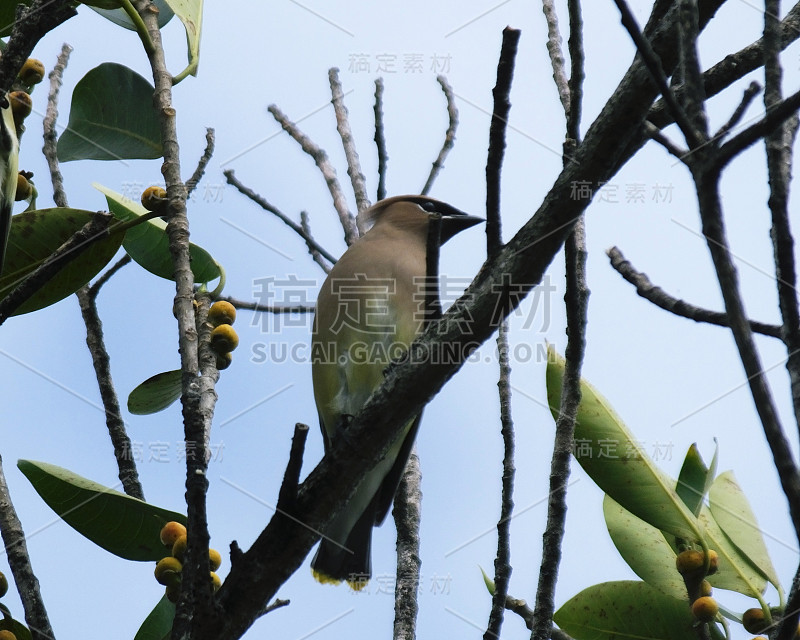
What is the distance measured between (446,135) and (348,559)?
62.6 inches

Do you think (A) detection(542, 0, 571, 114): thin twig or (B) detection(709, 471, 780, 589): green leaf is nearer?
(B) detection(709, 471, 780, 589): green leaf

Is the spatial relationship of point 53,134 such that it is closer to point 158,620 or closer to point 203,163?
point 203,163

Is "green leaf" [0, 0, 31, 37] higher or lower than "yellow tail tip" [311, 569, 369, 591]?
higher

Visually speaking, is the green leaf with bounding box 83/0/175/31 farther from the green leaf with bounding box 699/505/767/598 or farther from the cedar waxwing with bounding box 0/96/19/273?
the green leaf with bounding box 699/505/767/598

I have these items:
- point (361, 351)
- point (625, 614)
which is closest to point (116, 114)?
point (361, 351)

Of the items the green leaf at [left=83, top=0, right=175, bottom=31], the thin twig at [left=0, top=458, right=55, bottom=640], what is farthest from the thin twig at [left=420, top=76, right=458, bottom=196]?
the thin twig at [left=0, top=458, right=55, bottom=640]

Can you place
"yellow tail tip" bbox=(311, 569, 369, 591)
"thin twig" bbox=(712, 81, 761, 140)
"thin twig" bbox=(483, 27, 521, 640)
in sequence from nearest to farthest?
1. "thin twig" bbox=(712, 81, 761, 140)
2. "thin twig" bbox=(483, 27, 521, 640)
3. "yellow tail tip" bbox=(311, 569, 369, 591)

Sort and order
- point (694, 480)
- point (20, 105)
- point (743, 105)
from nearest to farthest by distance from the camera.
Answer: point (743, 105), point (694, 480), point (20, 105)

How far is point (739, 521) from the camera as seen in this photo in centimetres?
247

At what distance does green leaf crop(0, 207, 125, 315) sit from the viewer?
2418mm

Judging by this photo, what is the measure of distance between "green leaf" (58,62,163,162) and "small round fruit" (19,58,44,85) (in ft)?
0.34

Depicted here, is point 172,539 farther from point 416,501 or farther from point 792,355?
point 792,355

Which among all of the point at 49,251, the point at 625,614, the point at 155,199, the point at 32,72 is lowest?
the point at 625,614

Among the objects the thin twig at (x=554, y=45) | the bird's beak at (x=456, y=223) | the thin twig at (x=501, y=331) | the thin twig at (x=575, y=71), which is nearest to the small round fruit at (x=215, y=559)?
the thin twig at (x=501, y=331)
